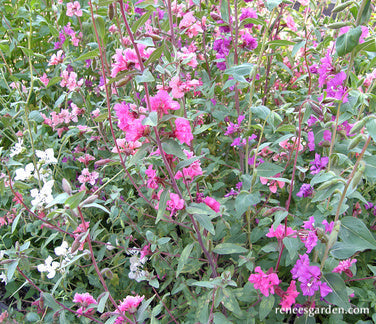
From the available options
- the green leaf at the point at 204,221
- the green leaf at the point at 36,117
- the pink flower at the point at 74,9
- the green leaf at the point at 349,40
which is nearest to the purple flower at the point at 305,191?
the green leaf at the point at 204,221

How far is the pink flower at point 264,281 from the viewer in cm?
102

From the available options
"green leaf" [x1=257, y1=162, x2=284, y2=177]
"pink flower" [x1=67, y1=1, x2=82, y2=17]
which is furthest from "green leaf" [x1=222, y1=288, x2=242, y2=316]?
"pink flower" [x1=67, y1=1, x2=82, y2=17]

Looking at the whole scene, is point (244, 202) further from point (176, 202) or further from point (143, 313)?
point (143, 313)

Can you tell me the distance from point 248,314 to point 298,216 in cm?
44

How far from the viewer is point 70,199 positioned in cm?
74

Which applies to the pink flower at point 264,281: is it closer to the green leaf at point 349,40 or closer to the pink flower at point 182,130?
the pink flower at point 182,130

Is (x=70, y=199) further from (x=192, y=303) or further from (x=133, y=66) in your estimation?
(x=192, y=303)

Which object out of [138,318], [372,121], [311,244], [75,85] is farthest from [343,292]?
[75,85]

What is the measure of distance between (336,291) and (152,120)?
0.79 metres

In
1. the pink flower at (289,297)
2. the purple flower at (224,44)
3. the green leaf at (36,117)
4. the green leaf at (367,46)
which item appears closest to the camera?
the green leaf at (367,46)

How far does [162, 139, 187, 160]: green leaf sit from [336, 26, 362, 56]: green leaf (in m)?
0.48

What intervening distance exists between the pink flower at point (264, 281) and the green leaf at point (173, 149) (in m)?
0.49

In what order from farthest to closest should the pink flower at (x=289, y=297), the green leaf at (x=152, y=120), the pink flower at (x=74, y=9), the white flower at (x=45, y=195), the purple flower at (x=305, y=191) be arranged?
the pink flower at (x=74, y=9) → the white flower at (x=45, y=195) → the purple flower at (x=305, y=191) → the pink flower at (x=289, y=297) → the green leaf at (x=152, y=120)

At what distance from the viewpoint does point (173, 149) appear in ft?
2.67
